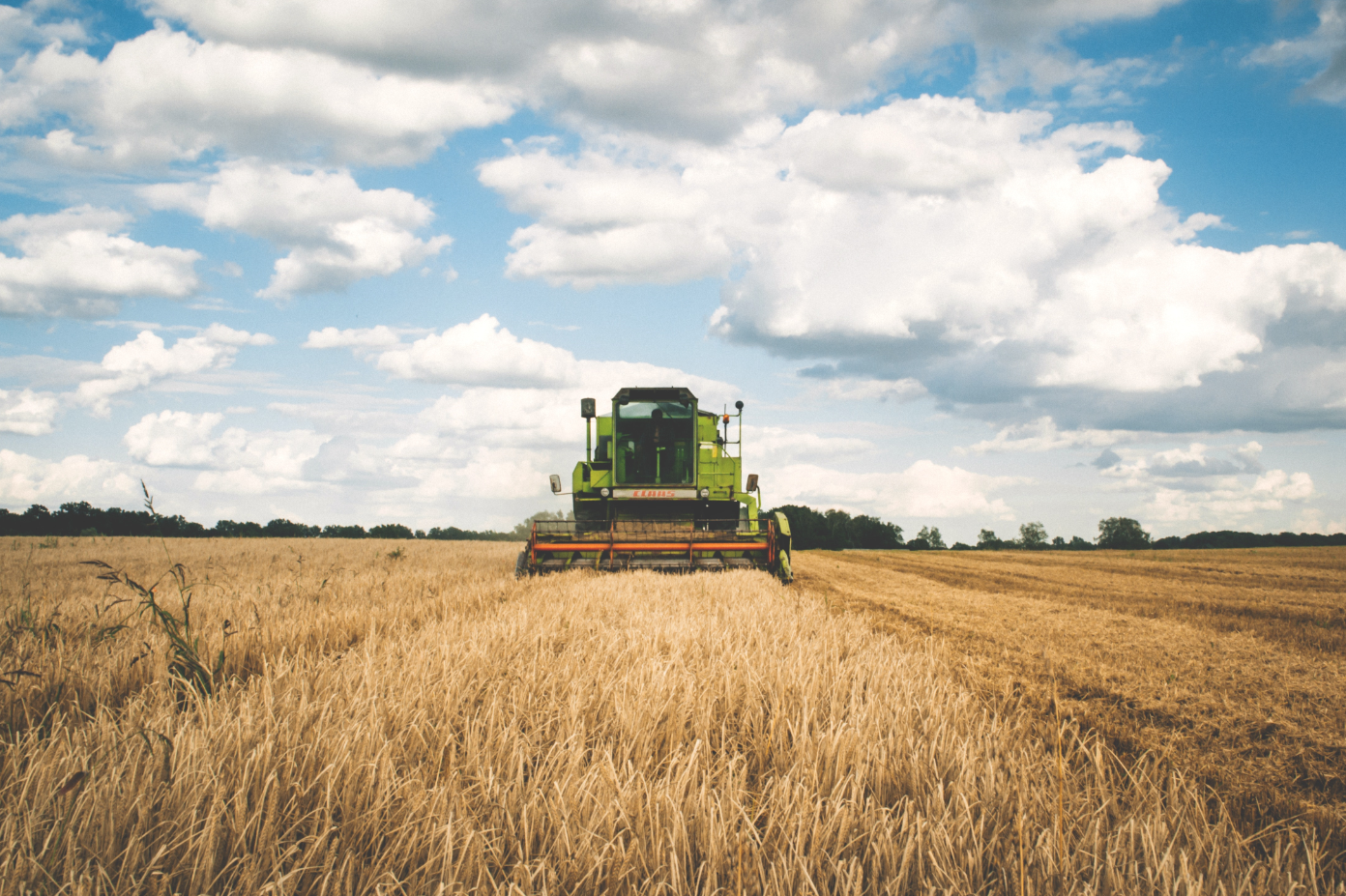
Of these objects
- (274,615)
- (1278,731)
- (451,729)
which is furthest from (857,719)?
(274,615)

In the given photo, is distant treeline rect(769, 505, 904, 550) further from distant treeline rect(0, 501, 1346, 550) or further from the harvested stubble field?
the harvested stubble field

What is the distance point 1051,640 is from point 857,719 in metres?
4.70

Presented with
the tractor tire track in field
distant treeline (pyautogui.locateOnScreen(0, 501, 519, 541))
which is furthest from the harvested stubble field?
distant treeline (pyautogui.locateOnScreen(0, 501, 519, 541))

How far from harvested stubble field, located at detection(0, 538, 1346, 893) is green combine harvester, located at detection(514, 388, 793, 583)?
246 inches

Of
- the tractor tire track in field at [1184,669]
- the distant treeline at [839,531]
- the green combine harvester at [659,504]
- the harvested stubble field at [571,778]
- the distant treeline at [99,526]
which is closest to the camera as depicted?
the harvested stubble field at [571,778]

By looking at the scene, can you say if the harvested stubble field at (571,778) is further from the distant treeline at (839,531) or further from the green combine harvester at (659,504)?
the distant treeline at (839,531)

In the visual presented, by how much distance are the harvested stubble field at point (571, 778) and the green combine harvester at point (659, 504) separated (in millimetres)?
6240

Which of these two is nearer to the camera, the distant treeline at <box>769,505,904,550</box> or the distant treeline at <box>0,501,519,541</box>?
the distant treeline at <box>0,501,519,541</box>

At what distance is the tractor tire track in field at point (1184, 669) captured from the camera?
125 inches

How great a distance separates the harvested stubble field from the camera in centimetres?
167

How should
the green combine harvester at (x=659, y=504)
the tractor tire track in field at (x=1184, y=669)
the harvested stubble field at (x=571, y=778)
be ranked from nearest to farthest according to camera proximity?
the harvested stubble field at (x=571, y=778), the tractor tire track in field at (x=1184, y=669), the green combine harvester at (x=659, y=504)

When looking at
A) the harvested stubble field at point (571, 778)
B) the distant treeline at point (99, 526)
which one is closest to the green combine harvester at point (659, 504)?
the harvested stubble field at point (571, 778)

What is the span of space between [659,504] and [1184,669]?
28.0ft

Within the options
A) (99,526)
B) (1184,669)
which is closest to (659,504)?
(1184,669)
